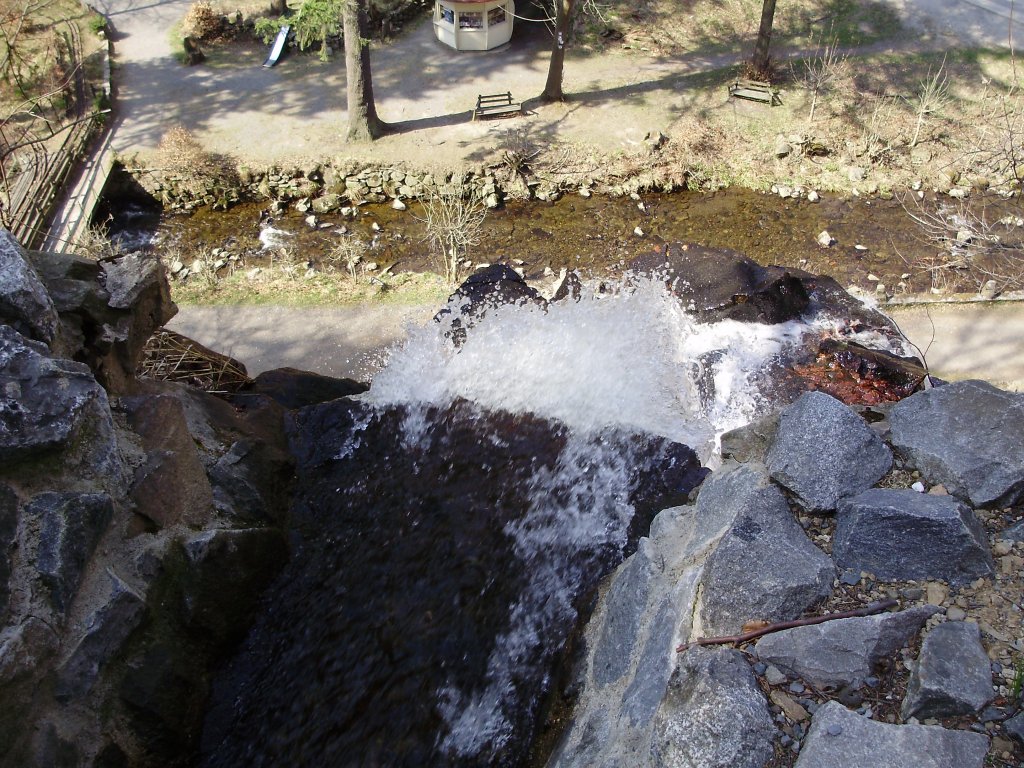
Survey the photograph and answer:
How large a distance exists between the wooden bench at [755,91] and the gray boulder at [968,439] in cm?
1346

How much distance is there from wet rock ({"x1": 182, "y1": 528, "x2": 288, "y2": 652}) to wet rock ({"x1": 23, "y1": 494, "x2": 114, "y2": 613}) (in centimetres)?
77

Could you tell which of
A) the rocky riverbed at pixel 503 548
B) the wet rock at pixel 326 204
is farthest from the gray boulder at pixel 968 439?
A: the wet rock at pixel 326 204

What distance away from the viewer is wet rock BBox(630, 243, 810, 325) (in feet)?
28.3

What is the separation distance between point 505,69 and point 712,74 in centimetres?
455

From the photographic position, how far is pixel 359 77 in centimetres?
1444

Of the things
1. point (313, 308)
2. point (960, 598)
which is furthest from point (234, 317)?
point (960, 598)

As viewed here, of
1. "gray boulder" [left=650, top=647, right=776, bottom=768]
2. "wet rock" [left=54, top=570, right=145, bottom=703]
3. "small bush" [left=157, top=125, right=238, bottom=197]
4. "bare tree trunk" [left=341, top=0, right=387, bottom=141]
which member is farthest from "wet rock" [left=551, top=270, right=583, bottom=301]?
"small bush" [left=157, top=125, right=238, bottom=197]

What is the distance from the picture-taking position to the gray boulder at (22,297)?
4688 mm

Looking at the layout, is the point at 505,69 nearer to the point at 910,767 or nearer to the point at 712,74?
the point at 712,74

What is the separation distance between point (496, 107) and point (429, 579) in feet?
39.7

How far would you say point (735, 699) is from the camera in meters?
3.34

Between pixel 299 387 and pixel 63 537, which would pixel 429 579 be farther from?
pixel 299 387

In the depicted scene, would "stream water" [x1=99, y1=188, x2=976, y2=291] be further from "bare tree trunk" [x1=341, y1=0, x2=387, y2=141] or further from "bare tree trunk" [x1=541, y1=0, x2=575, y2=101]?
"bare tree trunk" [x1=541, y1=0, x2=575, y2=101]

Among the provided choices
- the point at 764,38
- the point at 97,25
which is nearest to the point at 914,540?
the point at 764,38
